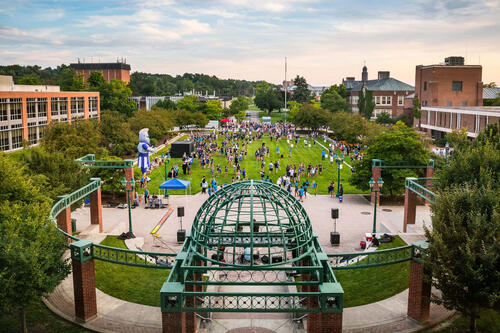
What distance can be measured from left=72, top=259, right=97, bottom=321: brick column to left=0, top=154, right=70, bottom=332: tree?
1.61 ft

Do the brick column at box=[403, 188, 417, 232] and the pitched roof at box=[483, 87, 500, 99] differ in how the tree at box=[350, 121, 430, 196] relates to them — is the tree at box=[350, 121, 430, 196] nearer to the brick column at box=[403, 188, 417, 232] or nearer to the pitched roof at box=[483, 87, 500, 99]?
the brick column at box=[403, 188, 417, 232]

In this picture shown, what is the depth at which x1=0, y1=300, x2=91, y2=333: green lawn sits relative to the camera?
15156mm

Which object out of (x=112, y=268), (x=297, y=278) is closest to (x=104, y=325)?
(x=112, y=268)

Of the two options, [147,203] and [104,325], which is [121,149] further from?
[104,325]

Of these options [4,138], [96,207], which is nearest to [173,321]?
[96,207]

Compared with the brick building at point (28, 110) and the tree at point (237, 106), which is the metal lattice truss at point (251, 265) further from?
the tree at point (237, 106)

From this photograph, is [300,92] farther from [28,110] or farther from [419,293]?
[419,293]

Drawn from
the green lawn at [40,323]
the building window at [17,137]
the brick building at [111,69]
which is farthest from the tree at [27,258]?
the brick building at [111,69]

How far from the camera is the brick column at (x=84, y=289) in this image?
Answer: 15422mm

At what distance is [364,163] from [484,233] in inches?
905

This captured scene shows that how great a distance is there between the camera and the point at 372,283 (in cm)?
1959

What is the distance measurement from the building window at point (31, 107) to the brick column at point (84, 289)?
50.8 metres

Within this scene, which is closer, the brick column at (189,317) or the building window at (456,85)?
the brick column at (189,317)

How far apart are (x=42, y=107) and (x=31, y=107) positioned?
3437mm
